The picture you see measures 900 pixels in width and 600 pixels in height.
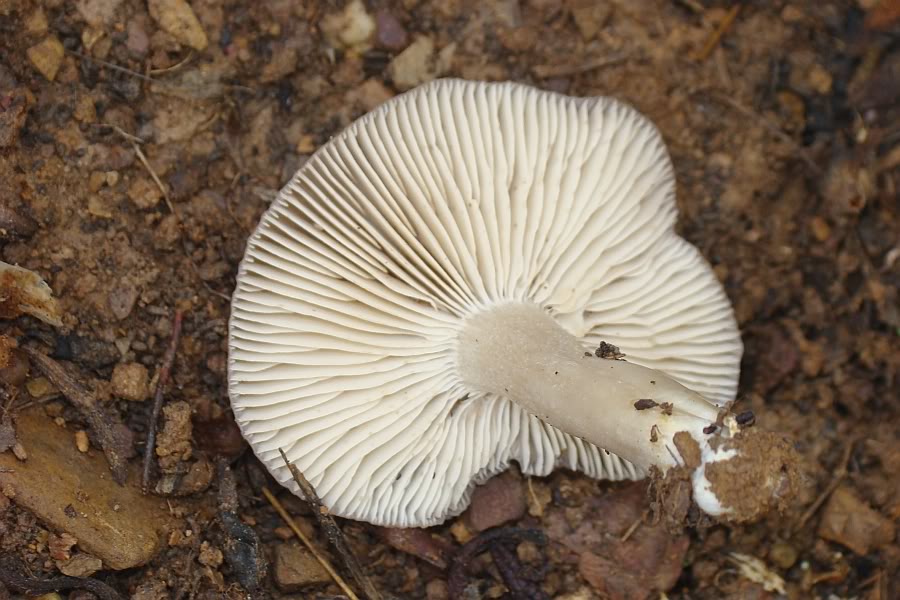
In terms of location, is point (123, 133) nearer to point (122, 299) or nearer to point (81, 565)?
point (122, 299)

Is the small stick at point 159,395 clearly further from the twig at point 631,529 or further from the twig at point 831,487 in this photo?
the twig at point 831,487

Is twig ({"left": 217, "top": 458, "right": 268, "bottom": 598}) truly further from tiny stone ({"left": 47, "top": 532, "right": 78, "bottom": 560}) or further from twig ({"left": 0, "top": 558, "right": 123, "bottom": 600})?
tiny stone ({"left": 47, "top": 532, "right": 78, "bottom": 560})

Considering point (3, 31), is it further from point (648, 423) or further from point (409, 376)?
point (648, 423)

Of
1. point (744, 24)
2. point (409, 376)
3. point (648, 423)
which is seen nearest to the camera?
point (648, 423)

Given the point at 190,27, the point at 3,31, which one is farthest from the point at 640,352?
the point at 3,31

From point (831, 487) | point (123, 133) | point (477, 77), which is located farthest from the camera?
point (477, 77)

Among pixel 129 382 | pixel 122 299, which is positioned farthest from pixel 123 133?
pixel 129 382
